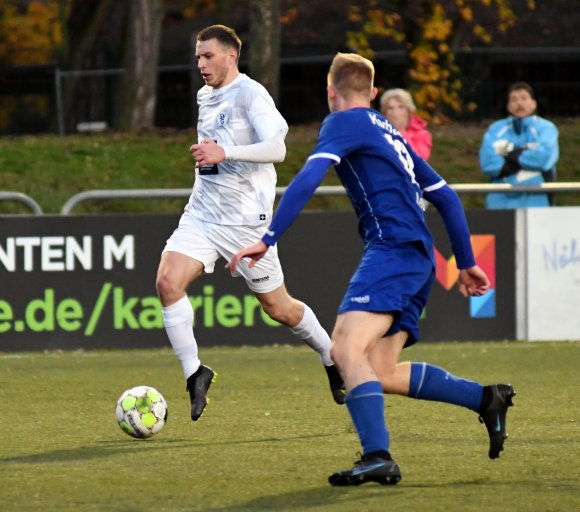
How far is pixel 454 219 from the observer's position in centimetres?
721

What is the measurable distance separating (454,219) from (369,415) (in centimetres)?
102

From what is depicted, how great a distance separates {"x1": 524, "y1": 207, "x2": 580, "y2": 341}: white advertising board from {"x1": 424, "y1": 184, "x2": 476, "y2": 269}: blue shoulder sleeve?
6.85 m

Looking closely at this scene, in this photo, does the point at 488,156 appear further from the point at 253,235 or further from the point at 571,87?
the point at 571,87

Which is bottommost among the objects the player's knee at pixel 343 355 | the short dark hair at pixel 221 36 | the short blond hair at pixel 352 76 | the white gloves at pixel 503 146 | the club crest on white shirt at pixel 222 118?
the player's knee at pixel 343 355

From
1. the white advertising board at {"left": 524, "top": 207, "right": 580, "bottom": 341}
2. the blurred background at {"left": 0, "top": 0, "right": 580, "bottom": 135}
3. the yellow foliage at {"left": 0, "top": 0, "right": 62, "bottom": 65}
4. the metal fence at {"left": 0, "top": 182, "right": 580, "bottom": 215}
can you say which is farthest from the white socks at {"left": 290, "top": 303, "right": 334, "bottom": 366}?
the yellow foliage at {"left": 0, "top": 0, "right": 62, "bottom": 65}

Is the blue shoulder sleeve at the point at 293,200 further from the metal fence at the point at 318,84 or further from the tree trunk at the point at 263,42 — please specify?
the metal fence at the point at 318,84

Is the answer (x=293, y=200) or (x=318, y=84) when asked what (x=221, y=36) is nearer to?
(x=293, y=200)

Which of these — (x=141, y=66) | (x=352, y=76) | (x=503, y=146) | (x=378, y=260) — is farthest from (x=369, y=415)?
(x=141, y=66)

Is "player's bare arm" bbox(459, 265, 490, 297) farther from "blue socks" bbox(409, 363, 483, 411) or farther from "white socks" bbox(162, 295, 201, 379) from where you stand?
"white socks" bbox(162, 295, 201, 379)

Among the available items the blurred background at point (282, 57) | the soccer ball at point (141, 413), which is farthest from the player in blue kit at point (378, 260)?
the blurred background at point (282, 57)

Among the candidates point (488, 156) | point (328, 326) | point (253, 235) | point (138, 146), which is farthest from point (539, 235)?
point (138, 146)

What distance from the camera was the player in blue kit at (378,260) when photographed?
671 centimetres

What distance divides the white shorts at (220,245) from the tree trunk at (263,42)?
40.9 ft

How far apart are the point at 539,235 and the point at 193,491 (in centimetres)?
784
